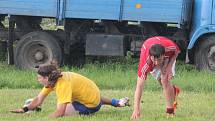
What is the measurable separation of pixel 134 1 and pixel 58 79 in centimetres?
640

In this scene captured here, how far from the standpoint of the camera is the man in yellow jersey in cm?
843

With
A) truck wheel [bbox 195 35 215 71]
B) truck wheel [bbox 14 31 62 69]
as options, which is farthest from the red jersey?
truck wheel [bbox 14 31 62 69]

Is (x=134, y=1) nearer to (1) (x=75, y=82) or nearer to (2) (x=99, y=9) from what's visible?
(2) (x=99, y=9)

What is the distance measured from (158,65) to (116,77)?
16.4 feet

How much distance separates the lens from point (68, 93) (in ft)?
27.7

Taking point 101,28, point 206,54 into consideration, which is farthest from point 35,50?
point 206,54

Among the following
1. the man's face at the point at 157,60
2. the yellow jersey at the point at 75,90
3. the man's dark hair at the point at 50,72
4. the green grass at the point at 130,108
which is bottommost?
the green grass at the point at 130,108

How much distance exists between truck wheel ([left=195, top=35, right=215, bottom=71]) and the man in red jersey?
586cm

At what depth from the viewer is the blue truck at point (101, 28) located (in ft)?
47.5

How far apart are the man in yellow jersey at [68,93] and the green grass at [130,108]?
0.14 meters

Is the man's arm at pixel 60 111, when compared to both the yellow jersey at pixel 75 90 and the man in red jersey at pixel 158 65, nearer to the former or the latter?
the yellow jersey at pixel 75 90

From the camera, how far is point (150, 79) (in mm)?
13102

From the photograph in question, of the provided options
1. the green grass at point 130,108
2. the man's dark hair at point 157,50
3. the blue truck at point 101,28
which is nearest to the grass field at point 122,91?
the green grass at point 130,108

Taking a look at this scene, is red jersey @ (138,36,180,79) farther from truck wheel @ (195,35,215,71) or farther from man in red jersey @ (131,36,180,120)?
truck wheel @ (195,35,215,71)
